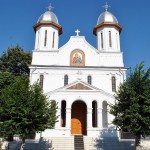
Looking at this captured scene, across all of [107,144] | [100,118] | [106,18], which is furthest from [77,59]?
[107,144]

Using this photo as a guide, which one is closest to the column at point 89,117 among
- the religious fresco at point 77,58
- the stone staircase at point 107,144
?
the stone staircase at point 107,144

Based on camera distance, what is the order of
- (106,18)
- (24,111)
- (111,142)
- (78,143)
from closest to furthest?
(24,111)
(78,143)
(111,142)
(106,18)

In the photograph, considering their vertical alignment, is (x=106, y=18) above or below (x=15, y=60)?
above

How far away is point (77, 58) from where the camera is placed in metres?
30.7

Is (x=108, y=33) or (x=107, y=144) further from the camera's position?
(x=108, y=33)

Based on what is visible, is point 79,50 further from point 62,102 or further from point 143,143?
point 143,143

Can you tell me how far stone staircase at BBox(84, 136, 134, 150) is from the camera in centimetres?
2228

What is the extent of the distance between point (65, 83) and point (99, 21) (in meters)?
11.0

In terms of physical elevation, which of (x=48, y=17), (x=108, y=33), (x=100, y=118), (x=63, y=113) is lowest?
(x=100, y=118)

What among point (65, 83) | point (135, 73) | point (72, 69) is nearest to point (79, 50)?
point (72, 69)

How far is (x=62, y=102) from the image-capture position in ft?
91.6

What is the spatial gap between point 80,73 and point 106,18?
9.42 meters

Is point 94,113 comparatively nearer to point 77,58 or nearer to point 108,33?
point 77,58

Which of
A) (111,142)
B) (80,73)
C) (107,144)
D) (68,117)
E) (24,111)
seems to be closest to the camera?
(24,111)
